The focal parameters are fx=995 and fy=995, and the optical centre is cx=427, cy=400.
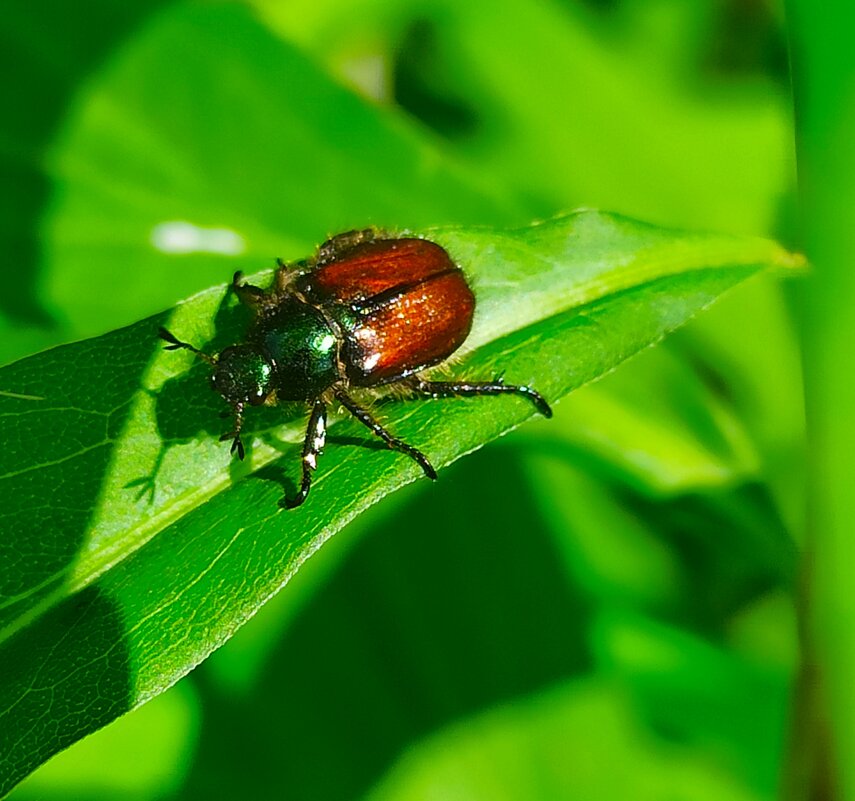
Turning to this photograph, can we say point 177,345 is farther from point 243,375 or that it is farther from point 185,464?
point 243,375

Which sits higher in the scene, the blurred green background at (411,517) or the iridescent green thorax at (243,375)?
the iridescent green thorax at (243,375)

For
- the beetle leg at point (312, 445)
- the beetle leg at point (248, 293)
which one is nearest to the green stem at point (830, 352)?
the beetle leg at point (312, 445)

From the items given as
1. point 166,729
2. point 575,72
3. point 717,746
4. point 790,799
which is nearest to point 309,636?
point 166,729

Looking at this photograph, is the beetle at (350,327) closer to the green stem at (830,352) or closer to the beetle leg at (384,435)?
the beetle leg at (384,435)

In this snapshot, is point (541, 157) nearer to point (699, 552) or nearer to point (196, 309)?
point (699, 552)

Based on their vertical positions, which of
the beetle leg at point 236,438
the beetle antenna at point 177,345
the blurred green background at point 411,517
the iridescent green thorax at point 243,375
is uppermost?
the beetle antenna at point 177,345

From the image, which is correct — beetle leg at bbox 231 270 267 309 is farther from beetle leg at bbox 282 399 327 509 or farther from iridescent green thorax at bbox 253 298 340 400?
beetle leg at bbox 282 399 327 509

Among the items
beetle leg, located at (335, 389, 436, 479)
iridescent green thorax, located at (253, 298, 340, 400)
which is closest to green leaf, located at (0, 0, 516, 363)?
iridescent green thorax, located at (253, 298, 340, 400)

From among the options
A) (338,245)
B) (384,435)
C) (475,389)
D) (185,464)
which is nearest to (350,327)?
(338,245)
